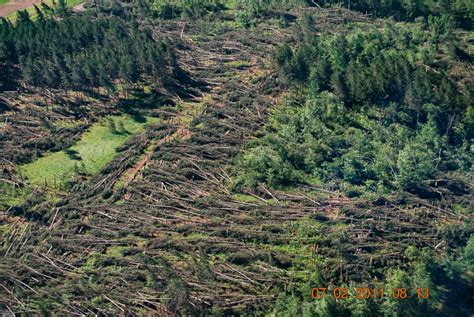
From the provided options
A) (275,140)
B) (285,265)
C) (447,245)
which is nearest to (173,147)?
(275,140)

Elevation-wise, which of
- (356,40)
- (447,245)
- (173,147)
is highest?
(356,40)

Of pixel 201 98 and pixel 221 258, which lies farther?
pixel 201 98

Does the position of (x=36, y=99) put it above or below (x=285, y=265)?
above

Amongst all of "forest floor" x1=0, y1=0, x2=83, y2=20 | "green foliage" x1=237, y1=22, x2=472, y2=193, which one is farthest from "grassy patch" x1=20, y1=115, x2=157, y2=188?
"forest floor" x1=0, y1=0, x2=83, y2=20

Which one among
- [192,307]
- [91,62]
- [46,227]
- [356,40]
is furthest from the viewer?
[356,40]

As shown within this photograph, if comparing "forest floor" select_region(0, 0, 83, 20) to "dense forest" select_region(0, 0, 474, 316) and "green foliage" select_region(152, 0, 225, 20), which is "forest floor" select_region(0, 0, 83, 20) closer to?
"dense forest" select_region(0, 0, 474, 316)

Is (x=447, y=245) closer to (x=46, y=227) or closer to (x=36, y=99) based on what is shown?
(x=46, y=227)

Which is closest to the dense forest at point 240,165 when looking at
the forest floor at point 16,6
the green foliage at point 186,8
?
the green foliage at point 186,8
